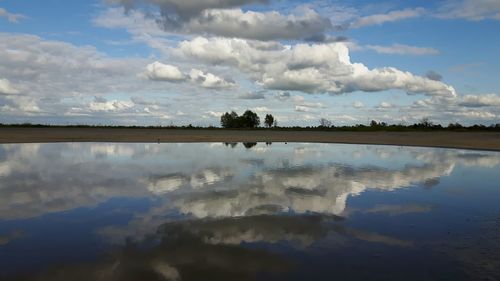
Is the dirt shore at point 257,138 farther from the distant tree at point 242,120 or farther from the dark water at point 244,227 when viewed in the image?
the distant tree at point 242,120

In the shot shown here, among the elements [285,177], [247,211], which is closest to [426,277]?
[247,211]

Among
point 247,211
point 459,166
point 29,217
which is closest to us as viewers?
point 29,217

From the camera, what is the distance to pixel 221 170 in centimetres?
2448

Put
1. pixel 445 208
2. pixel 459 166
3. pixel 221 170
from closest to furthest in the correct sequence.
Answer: pixel 445 208 < pixel 221 170 < pixel 459 166

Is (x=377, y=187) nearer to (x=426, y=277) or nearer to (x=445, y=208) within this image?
(x=445, y=208)

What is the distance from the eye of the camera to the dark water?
830cm

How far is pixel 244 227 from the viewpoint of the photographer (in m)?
11.6

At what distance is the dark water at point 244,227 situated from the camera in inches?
327

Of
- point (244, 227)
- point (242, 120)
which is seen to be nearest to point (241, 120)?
point (242, 120)

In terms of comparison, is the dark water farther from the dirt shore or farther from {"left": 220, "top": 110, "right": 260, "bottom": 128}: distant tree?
{"left": 220, "top": 110, "right": 260, "bottom": 128}: distant tree

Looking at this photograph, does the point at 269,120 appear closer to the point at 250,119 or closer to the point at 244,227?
the point at 250,119

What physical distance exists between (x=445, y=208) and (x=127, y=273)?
38.0ft

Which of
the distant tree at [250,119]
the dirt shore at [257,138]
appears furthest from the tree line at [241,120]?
the dirt shore at [257,138]

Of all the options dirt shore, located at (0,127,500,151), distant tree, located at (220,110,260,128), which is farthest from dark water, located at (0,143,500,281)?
distant tree, located at (220,110,260,128)
